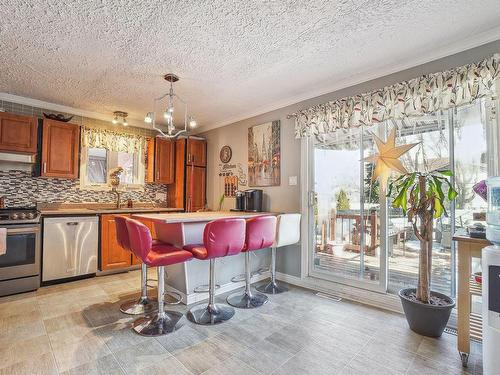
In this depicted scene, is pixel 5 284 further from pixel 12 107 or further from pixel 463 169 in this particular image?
pixel 463 169

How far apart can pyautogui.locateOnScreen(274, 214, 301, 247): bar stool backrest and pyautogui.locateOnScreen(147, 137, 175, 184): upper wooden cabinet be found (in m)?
2.70

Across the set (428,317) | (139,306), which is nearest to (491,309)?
(428,317)

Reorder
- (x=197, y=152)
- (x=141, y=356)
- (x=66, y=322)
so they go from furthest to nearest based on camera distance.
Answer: (x=197, y=152) < (x=66, y=322) < (x=141, y=356)

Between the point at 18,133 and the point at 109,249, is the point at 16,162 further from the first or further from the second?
the point at 109,249

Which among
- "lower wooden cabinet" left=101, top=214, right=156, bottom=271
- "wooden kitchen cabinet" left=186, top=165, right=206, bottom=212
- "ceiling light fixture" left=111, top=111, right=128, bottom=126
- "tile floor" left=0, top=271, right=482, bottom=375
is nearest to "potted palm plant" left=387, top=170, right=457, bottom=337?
"tile floor" left=0, top=271, right=482, bottom=375

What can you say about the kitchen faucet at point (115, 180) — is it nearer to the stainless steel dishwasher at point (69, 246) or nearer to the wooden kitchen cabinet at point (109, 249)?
the wooden kitchen cabinet at point (109, 249)

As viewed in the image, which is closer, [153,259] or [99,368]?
[99,368]

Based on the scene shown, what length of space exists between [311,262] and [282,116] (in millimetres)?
2028

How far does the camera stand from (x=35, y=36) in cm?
221

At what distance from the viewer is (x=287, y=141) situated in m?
3.59

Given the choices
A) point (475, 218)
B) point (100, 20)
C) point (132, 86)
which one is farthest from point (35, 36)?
point (475, 218)

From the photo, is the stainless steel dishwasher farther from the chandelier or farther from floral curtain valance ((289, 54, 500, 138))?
floral curtain valance ((289, 54, 500, 138))

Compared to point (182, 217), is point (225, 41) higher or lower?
higher

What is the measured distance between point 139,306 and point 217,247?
45.9 inches
